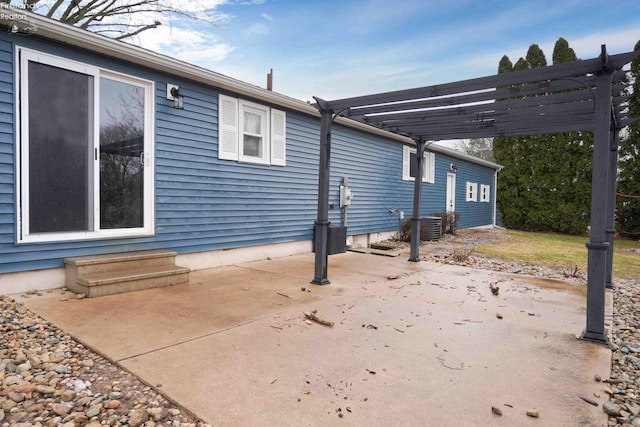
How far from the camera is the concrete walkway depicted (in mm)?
1968

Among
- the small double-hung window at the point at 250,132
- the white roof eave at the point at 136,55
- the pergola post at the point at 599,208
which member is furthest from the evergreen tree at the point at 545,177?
the pergola post at the point at 599,208

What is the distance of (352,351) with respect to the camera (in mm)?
2717

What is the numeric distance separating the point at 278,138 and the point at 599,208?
5.05 meters

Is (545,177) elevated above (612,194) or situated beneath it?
elevated above

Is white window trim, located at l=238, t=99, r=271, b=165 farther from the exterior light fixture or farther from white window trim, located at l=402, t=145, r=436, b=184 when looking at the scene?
white window trim, located at l=402, t=145, r=436, b=184

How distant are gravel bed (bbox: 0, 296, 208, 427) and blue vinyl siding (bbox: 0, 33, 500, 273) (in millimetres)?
1785

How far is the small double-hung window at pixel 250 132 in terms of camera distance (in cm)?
589

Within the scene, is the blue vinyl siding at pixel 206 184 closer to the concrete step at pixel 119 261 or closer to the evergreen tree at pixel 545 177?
the concrete step at pixel 119 261

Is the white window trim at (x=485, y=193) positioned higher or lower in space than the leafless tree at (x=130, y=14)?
lower

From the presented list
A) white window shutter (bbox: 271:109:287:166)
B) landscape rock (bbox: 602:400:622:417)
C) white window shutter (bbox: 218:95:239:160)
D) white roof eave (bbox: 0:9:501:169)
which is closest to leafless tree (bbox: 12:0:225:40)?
white window shutter (bbox: 271:109:287:166)

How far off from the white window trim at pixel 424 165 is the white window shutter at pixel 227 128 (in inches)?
243

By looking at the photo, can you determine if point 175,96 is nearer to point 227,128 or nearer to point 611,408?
point 227,128

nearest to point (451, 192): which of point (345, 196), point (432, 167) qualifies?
point (432, 167)

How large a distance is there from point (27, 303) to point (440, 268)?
5.64 meters
